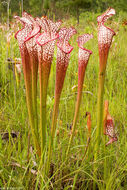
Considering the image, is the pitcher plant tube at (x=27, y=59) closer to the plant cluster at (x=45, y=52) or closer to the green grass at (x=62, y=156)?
the plant cluster at (x=45, y=52)

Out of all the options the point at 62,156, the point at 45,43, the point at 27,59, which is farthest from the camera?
the point at 62,156

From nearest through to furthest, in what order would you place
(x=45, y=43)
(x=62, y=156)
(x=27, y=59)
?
A: (x=45, y=43)
(x=27, y=59)
(x=62, y=156)

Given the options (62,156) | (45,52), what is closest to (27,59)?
(45,52)

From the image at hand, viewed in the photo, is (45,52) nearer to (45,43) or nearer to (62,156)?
(45,43)

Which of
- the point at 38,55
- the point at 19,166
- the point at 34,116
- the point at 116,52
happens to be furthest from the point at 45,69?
the point at 116,52

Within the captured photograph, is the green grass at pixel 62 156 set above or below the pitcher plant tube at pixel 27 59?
below

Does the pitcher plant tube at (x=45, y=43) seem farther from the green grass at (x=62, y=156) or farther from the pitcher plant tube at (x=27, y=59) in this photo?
the green grass at (x=62, y=156)

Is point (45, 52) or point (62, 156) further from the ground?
point (45, 52)

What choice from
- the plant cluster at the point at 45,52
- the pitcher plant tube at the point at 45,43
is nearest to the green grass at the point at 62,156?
the plant cluster at the point at 45,52

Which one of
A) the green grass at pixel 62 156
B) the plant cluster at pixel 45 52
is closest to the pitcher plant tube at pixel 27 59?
the plant cluster at pixel 45 52

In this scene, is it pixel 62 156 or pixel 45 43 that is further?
pixel 62 156

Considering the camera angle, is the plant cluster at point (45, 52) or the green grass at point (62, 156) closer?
the plant cluster at point (45, 52)
